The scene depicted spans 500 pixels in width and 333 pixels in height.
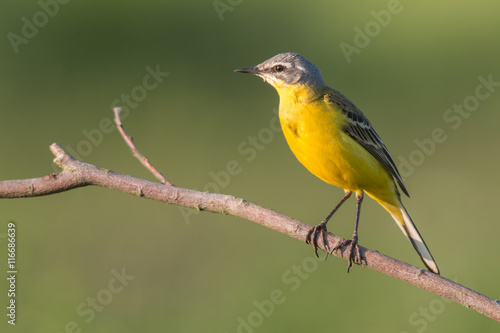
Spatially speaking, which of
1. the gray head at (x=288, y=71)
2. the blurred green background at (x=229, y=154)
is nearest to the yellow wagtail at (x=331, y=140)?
the gray head at (x=288, y=71)

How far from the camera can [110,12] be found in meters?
10.3

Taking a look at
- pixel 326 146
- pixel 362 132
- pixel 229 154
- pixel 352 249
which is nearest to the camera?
pixel 352 249

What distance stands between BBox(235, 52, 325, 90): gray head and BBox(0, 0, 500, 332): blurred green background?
1977 millimetres

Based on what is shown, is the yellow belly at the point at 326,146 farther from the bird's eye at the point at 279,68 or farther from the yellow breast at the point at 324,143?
the bird's eye at the point at 279,68

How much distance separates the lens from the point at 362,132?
17.0 ft

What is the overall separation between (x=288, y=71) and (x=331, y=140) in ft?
2.36

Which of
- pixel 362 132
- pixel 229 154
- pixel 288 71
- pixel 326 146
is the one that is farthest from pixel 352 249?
pixel 229 154

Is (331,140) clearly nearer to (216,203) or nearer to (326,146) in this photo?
(326,146)

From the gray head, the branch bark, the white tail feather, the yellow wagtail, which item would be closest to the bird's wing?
the yellow wagtail

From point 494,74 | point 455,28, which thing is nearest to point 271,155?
point 494,74

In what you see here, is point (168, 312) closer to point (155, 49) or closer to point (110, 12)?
point (155, 49)

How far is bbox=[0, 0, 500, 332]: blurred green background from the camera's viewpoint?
627cm

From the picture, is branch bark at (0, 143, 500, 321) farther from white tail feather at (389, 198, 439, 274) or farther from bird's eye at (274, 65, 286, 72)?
bird's eye at (274, 65, 286, 72)

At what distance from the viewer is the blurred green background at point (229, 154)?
6.27 m
